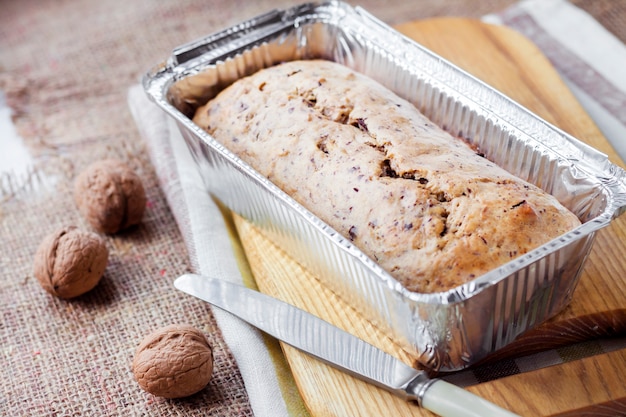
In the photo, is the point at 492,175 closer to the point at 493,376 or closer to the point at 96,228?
the point at 493,376

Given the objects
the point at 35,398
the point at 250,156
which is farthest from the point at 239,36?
the point at 35,398

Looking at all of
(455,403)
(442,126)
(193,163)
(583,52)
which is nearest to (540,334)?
(455,403)

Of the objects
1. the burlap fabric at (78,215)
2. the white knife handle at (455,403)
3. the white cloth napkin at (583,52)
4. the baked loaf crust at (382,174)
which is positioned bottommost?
the burlap fabric at (78,215)

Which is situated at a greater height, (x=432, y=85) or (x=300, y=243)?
(x=432, y=85)

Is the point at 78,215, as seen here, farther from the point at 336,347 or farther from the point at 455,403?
the point at 455,403

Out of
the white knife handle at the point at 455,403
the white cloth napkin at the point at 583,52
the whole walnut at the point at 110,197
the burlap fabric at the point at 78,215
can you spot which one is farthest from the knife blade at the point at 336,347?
the white cloth napkin at the point at 583,52

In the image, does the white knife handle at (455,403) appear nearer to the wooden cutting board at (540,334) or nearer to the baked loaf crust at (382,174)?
the wooden cutting board at (540,334)

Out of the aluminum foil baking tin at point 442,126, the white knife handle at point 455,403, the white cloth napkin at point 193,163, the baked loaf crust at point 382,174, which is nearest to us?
the white knife handle at point 455,403
